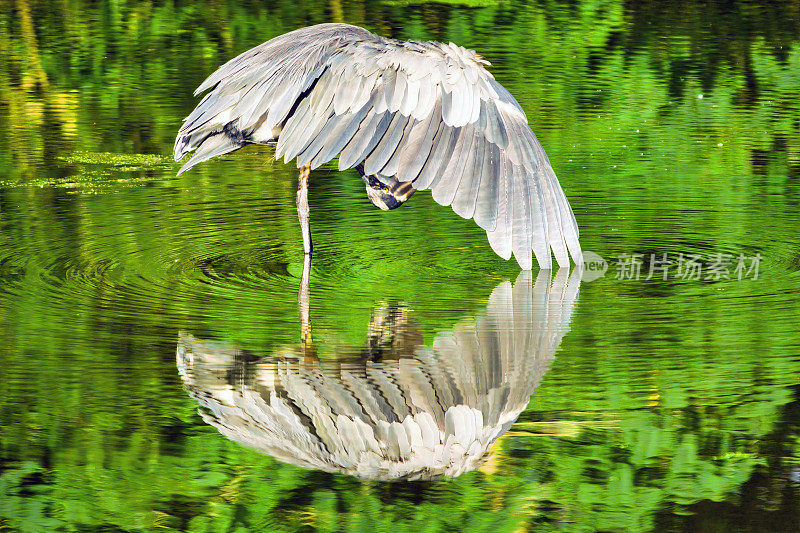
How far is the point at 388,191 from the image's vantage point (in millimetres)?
6703

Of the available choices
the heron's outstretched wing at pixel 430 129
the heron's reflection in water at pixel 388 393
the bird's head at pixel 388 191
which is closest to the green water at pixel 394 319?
the heron's reflection in water at pixel 388 393

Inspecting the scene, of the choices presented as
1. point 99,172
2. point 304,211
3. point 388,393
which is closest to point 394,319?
point 388,393

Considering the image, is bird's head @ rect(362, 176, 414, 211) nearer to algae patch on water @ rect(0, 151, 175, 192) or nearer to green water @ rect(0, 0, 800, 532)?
green water @ rect(0, 0, 800, 532)

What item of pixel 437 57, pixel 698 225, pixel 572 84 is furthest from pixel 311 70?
pixel 572 84

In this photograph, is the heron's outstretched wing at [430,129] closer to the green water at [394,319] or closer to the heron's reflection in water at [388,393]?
the green water at [394,319]

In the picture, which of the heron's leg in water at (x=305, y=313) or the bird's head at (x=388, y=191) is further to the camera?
the bird's head at (x=388, y=191)

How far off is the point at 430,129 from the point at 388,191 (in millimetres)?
832

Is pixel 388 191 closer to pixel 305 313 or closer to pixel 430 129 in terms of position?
pixel 430 129

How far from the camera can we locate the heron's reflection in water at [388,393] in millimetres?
4066

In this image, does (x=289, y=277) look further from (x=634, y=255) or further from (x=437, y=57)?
(x=634, y=255)

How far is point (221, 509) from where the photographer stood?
373cm

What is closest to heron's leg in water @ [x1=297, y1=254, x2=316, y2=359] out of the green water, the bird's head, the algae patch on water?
the green water

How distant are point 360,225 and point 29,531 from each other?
384 centimetres

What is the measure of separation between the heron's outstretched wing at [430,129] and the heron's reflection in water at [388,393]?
1.56 ft
